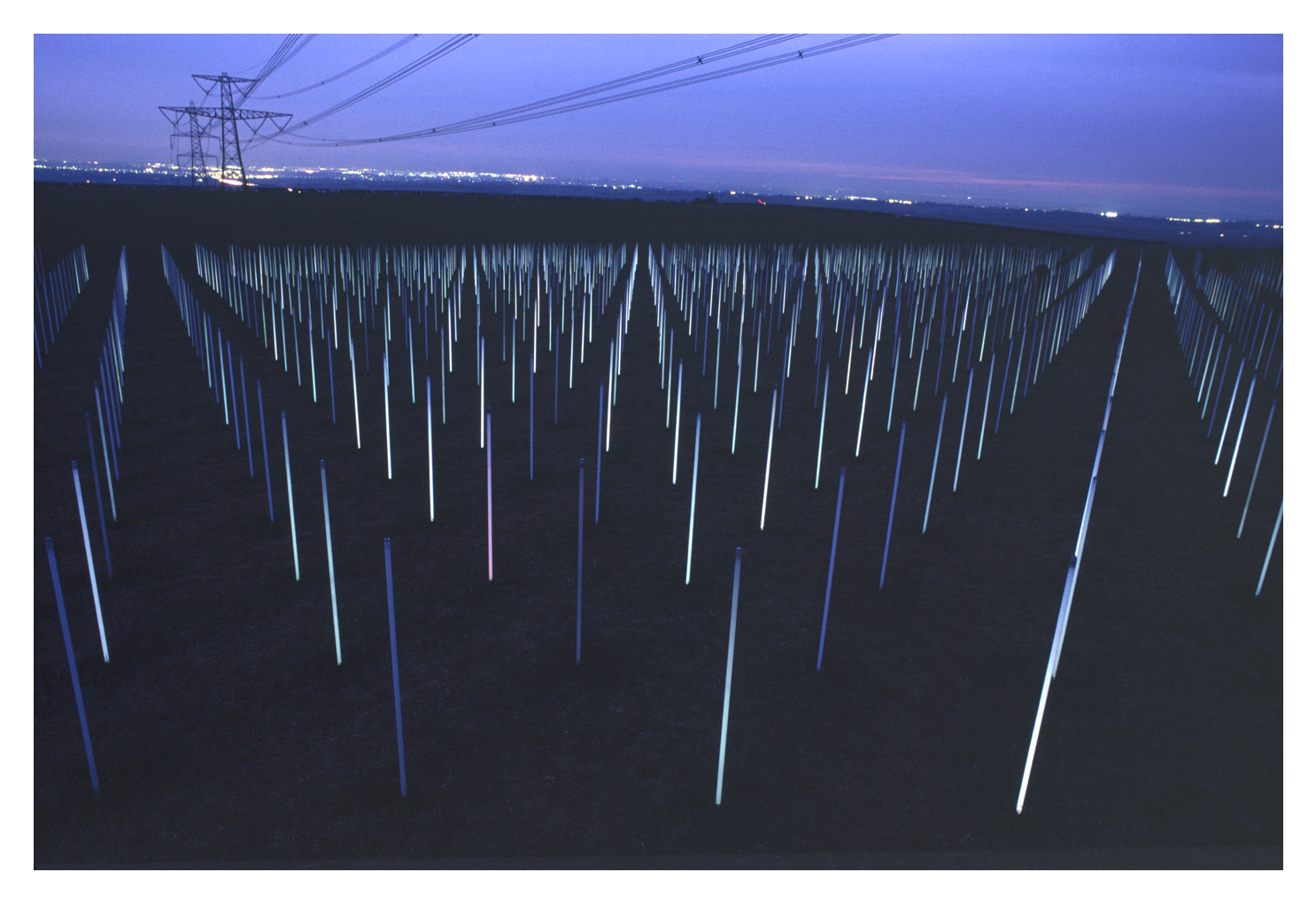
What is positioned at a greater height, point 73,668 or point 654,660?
point 73,668

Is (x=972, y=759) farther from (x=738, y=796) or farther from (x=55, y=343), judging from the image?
(x=55, y=343)

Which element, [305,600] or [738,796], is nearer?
[738,796]

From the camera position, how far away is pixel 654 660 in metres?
4.14

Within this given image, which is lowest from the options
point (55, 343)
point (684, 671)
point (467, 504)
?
point (684, 671)

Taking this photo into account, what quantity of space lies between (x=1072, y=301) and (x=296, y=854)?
17.5 meters

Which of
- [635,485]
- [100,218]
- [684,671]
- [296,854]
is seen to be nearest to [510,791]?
[296,854]

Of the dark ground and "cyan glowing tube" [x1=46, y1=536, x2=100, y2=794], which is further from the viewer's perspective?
the dark ground

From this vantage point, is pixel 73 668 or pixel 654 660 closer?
pixel 73 668

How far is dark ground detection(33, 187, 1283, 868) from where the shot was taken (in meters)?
3.08

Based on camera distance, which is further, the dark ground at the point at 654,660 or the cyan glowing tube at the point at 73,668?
the dark ground at the point at 654,660

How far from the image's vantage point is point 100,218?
32.2 meters

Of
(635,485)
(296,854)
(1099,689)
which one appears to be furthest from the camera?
(635,485)

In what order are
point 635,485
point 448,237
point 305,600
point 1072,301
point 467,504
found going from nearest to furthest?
point 305,600 → point 467,504 → point 635,485 → point 1072,301 → point 448,237

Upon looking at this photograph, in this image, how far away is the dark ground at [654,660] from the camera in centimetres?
308
